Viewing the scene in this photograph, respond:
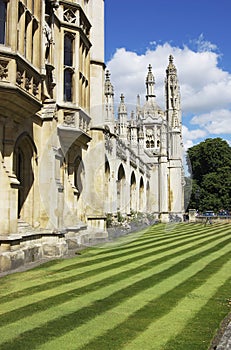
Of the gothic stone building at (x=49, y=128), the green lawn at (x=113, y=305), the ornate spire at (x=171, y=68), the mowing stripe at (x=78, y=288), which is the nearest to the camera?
the green lawn at (x=113, y=305)

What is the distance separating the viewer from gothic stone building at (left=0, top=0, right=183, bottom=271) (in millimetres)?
9375

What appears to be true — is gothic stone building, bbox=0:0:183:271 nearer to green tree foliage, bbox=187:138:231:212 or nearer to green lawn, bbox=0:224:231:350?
green lawn, bbox=0:224:231:350

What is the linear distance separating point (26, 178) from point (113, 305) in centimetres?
602

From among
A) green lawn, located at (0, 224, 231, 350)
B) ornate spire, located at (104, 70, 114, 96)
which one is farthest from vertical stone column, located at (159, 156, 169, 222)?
green lawn, located at (0, 224, 231, 350)

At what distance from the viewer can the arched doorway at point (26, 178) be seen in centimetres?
1142

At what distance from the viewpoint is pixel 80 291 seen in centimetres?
720

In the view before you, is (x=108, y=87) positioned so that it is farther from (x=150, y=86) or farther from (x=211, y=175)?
(x=150, y=86)

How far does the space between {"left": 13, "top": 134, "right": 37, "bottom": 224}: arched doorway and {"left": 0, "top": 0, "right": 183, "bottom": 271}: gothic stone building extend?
0.03 meters

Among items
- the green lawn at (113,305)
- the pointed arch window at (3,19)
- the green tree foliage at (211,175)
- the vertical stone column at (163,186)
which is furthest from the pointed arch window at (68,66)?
the green tree foliage at (211,175)

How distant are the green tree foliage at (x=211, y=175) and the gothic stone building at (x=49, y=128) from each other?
122 feet

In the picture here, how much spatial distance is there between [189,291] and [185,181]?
48658 mm

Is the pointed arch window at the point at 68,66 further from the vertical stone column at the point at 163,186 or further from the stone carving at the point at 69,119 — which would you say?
the vertical stone column at the point at 163,186

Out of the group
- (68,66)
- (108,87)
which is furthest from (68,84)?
(108,87)

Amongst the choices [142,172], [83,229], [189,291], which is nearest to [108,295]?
[189,291]
